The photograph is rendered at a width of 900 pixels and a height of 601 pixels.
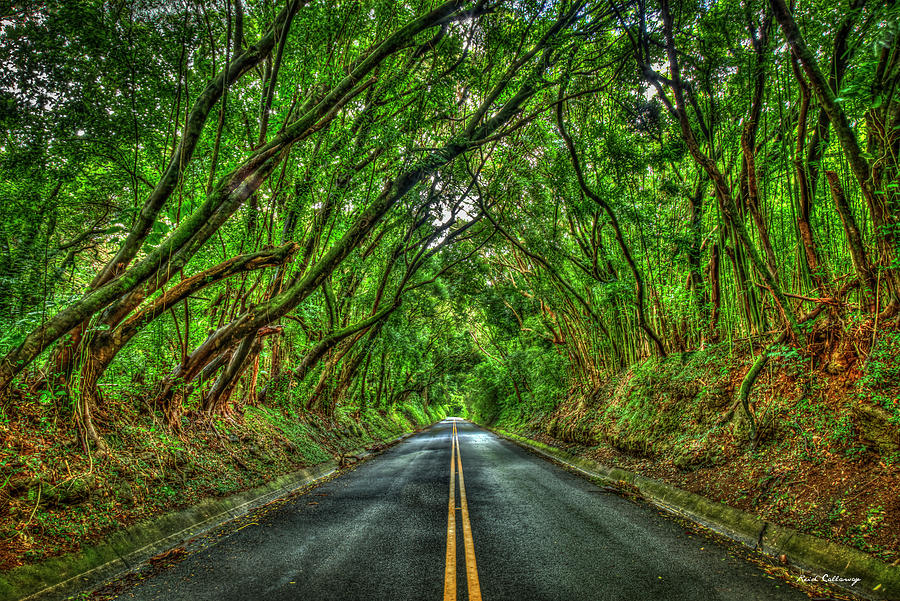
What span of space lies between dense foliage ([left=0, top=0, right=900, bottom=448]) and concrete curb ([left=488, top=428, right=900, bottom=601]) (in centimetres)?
165

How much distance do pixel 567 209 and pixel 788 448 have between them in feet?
22.9

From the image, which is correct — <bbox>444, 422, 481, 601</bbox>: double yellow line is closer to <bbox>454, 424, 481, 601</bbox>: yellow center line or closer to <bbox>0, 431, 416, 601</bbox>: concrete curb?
<bbox>454, 424, 481, 601</bbox>: yellow center line

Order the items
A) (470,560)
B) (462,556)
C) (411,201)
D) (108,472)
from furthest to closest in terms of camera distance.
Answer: (411,201) → (108,472) → (462,556) → (470,560)

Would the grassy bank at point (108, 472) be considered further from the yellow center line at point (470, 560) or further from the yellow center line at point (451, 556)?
the yellow center line at point (470, 560)

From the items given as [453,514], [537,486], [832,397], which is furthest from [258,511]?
[832,397]

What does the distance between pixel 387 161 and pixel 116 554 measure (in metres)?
7.21

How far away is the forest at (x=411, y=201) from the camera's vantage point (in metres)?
4.27

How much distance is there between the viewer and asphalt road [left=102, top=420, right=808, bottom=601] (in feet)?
10.1

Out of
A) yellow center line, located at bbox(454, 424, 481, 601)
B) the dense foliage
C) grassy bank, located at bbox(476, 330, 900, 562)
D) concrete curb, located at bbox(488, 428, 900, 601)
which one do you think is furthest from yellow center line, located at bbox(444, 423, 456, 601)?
the dense foliage

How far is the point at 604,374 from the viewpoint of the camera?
44.5 ft

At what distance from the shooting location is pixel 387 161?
8297 mm

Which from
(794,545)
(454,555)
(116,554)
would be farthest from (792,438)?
(116,554)

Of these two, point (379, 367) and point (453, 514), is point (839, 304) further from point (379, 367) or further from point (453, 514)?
point (379, 367)

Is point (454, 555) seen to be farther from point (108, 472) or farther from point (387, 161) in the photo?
point (387, 161)
